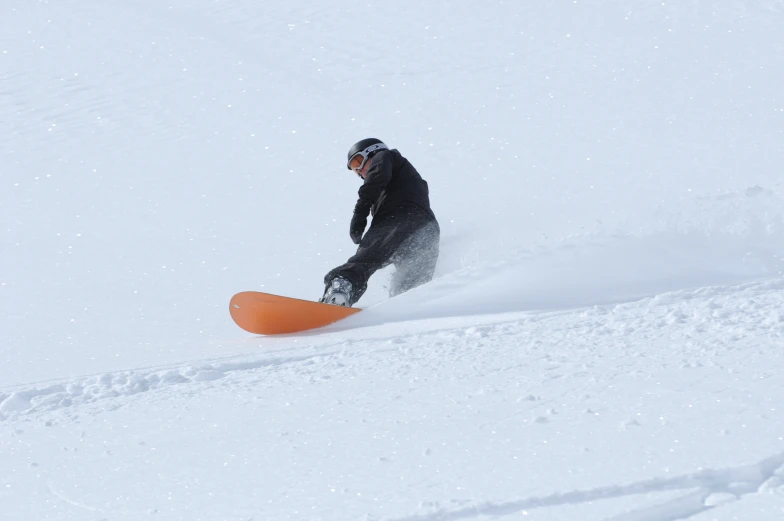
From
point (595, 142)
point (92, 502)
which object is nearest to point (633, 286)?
point (92, 502)

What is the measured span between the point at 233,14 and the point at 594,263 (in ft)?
29.0

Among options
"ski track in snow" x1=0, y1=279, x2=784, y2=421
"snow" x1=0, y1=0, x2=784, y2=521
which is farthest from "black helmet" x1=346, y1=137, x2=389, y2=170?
"ski track in snow" x1=0, y1=279, x2=784, y2=421

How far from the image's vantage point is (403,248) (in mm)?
4867

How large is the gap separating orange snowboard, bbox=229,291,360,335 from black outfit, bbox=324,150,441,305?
570 mm

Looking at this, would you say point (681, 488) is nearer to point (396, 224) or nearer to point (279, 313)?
point (279, 313)

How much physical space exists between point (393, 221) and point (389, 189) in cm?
25

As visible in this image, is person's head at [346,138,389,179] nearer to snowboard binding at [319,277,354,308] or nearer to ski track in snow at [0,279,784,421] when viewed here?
snowboard binding at [319,277,354,308]

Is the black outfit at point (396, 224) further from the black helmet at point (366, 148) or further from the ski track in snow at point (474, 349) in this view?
the ski track in snow at point (474, 349)

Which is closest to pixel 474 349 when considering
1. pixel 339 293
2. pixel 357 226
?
pixel 339 293

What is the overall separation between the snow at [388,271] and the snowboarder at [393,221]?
22cm

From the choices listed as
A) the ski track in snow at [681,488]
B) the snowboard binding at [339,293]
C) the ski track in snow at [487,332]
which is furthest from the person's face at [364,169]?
the ski track in snow at [681,488]

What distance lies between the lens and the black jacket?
4.98 metres

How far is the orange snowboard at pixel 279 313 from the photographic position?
13.6 feet

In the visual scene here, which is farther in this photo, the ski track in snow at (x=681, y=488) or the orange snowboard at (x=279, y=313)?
the orange snowboard at (x=279, y=313)
